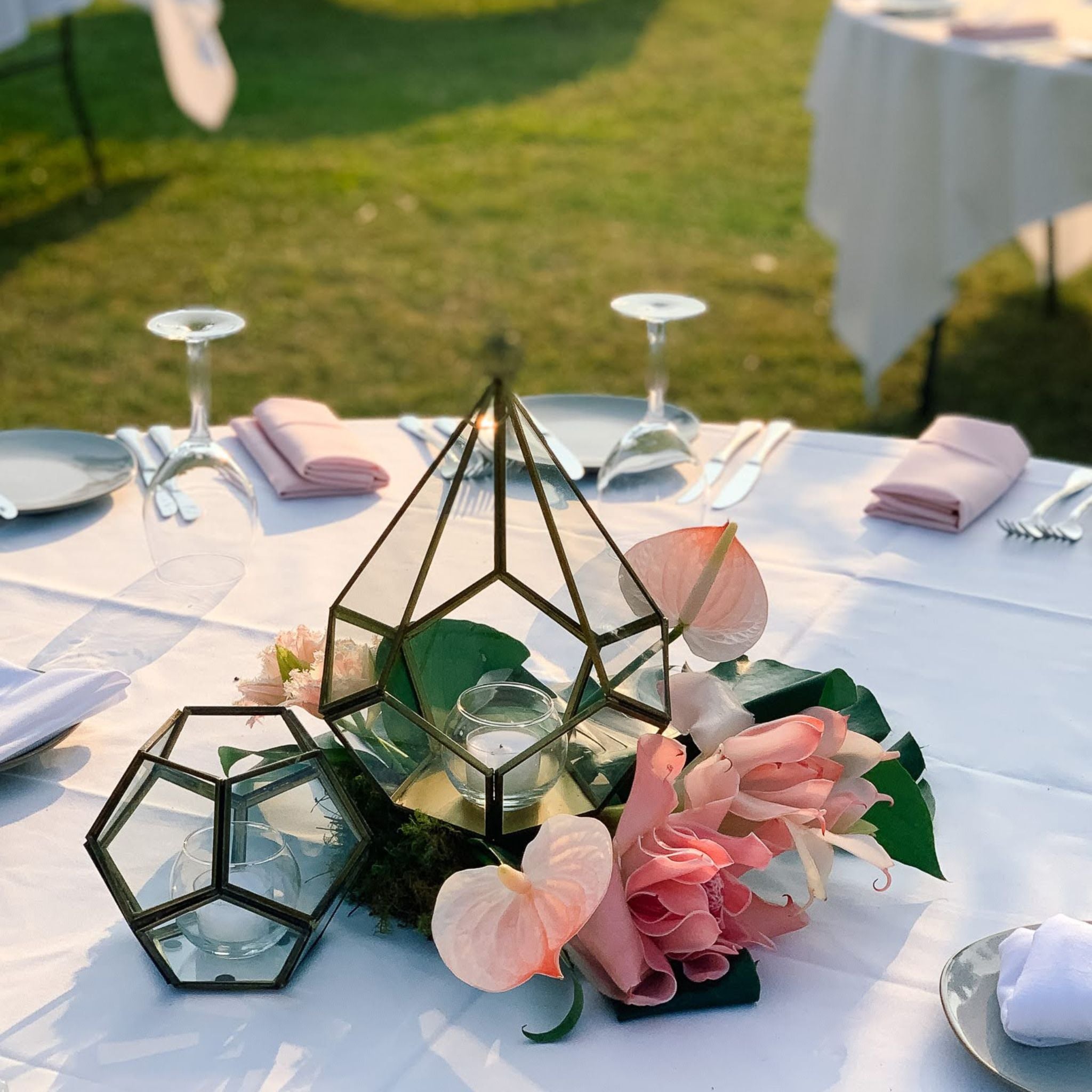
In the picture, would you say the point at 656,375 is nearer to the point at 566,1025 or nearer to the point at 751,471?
the point at 751,471

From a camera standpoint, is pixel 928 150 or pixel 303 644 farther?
pixel 928 150

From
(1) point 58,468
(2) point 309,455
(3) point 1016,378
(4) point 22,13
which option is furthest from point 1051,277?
(1) point 58,468

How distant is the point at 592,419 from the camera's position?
177 cm

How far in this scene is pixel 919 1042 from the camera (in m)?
0.83

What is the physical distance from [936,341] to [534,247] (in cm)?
199

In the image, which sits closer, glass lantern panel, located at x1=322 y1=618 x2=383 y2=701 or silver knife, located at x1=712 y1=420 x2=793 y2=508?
glass lantern panel, located at x1=322 y1=618 x2=383 y2=701

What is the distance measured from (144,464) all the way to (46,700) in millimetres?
594

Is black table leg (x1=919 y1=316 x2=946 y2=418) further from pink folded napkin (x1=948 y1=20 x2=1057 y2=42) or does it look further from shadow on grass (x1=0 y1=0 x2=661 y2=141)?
shadow on grass (x1=0 y1=0 x2=661 y2=141)

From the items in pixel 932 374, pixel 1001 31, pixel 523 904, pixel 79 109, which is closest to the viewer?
pixel 523 904

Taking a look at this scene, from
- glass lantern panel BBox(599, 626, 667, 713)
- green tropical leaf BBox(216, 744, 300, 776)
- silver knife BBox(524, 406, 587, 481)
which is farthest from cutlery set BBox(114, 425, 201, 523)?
glass lantern panel BBox(599, 626, 667, 713)

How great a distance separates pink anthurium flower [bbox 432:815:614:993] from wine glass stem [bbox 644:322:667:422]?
0.77m

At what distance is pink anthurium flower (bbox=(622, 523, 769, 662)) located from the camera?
3.07ft

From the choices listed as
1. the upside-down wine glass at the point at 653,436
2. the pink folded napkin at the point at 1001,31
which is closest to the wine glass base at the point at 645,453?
the upside-down wine glass at the point at 653,436

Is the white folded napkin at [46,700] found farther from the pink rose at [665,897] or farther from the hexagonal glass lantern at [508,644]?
the pink rose at [665,897]
